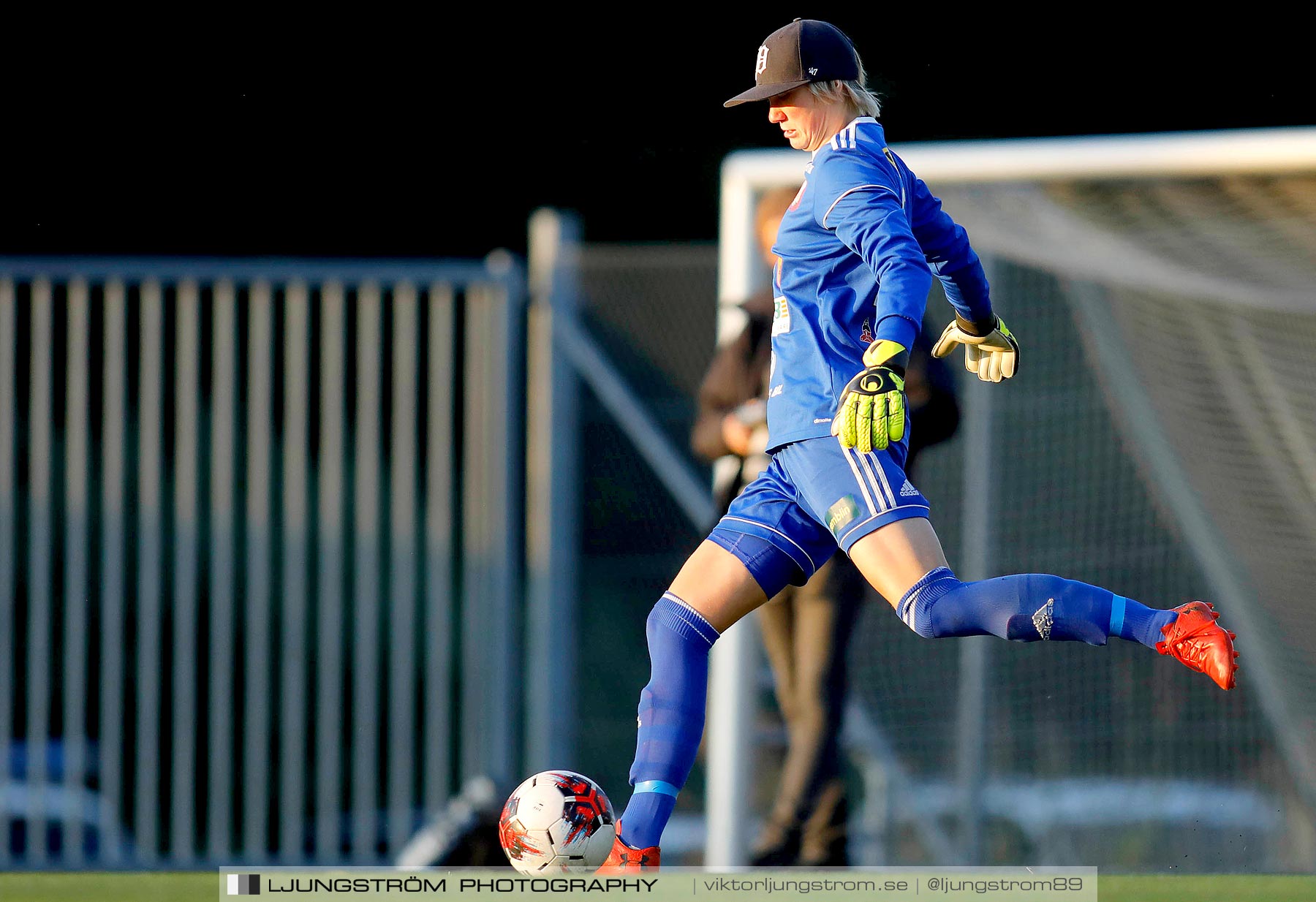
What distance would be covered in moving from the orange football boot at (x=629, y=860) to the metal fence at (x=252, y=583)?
3.44 metres

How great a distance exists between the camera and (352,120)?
501 inches

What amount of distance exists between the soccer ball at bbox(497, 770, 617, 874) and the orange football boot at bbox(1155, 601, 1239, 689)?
46.0 inches

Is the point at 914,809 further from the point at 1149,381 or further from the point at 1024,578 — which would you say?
the point at 1024,578

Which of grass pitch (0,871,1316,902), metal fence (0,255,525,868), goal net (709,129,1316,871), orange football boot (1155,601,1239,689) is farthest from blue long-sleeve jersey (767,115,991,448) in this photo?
metal fence (0,255,525,868)

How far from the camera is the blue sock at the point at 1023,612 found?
3.30 metres

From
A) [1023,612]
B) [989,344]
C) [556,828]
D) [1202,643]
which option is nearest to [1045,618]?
[1023,612]

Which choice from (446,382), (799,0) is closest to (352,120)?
(799,0)

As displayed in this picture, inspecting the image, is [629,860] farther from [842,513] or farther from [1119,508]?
[1119,508]

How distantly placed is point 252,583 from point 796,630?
245cm

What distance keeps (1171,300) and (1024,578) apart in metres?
3.13

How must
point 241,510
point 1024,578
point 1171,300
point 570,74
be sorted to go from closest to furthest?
point 1024,578
point 1171,300
point 241,510
point 570,74

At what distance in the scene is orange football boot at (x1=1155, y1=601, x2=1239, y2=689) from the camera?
317 centimetres

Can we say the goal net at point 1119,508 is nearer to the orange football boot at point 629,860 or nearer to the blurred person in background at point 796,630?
the blurred person in background at point 796,630

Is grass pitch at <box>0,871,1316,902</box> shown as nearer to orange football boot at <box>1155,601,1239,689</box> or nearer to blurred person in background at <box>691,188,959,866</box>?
orange football boot at <box>1155,601,1239,689</box>
